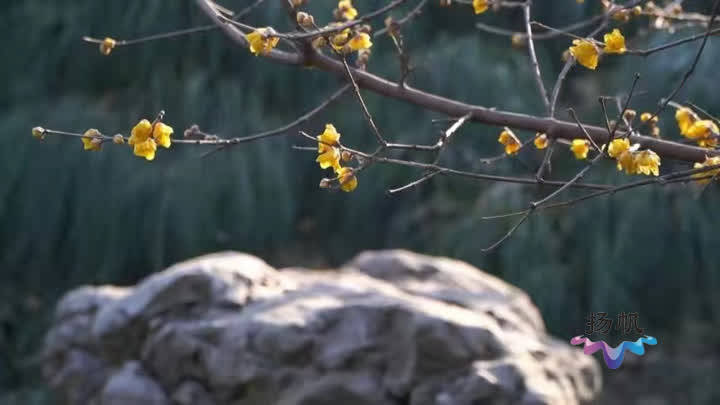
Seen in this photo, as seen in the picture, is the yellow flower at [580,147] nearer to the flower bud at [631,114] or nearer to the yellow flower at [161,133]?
the flower bud at [631,114]

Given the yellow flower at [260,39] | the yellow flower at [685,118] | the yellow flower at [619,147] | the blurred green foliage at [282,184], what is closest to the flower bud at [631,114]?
the yellow flower at [685,118]

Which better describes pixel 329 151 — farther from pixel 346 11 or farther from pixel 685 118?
pixel 685 118

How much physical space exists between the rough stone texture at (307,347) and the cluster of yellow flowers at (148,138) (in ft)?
2.57

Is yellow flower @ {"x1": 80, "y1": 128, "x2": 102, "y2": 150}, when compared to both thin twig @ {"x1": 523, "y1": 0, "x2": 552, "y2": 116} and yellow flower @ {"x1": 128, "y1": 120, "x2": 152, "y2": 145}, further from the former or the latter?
thin twig @ {"x1": 523, "y1": 0, "x2": 552, "y2": 116}

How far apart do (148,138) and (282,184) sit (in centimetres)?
199

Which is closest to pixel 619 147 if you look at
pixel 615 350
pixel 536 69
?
pixel 615 350

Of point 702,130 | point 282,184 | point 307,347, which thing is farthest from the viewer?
point 282,184

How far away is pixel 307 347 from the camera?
1703mm

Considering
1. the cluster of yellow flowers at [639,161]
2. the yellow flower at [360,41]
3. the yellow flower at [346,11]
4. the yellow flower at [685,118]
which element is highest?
the yellow flower at [346,11]

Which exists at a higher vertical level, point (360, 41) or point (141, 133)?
point (360, 41)

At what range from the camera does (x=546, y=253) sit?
111 inches

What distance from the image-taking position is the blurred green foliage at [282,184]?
2824 millimetres

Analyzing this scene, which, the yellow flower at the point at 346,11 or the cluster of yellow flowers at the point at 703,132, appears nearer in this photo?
the cluster of yellow flowers at the point at 703,132

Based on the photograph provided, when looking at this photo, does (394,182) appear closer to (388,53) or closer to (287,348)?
(388,53)
